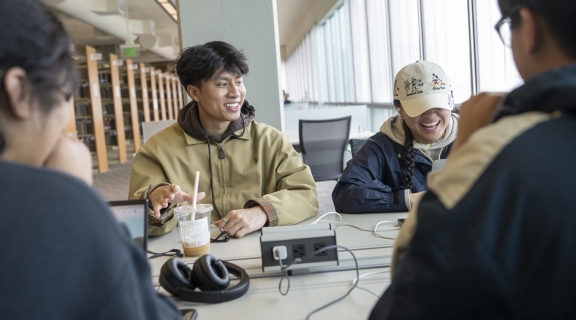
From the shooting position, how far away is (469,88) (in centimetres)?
381

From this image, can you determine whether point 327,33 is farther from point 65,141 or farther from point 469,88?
point 65,141

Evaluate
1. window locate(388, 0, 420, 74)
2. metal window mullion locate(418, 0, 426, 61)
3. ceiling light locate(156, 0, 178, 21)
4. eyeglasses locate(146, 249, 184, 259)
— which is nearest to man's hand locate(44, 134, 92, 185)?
eyeglasses locate(146, 249, 184, 259)

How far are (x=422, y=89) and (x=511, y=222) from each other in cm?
147

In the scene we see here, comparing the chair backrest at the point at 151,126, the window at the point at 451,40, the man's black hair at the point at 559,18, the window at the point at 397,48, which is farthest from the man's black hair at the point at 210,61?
the window at the point at 451,40

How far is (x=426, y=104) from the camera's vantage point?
190 centimetres

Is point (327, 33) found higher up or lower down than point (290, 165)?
higher up

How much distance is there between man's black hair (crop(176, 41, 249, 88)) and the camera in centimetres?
203

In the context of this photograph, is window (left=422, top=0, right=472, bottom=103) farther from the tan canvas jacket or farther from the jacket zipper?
the jacket zipper

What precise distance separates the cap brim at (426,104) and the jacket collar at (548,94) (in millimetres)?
1315

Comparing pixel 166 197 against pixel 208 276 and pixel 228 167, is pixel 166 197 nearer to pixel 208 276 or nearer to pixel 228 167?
pixel 228 167

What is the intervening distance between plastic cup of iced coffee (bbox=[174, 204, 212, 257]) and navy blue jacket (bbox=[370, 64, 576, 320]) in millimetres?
884

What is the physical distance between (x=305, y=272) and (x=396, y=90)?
108cm

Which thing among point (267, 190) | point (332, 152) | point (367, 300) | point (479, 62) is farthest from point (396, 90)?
point (332, 152)

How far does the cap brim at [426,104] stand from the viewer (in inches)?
74.9
